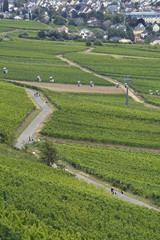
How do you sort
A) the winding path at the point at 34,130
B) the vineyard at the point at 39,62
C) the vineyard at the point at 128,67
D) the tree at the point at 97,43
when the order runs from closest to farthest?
the winding path at the point at 34,130
the vineyard at the point at 39,62
the vineyard at the point at 128,67
the tree at the point at 97,43

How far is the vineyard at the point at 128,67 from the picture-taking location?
12269cm

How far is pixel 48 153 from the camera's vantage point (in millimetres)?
54656

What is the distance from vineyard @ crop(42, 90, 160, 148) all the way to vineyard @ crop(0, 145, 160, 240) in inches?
794

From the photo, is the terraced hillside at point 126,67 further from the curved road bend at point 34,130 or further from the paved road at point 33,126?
the paved road at point 33,126

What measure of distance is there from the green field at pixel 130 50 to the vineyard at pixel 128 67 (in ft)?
28.2

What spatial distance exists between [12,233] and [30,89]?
73.3m

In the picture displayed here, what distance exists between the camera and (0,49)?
156750 millimetres

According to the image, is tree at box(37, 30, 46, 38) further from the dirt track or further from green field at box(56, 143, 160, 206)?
green field at box(56, 143, 160, 206)

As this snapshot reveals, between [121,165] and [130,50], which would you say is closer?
[121,165]

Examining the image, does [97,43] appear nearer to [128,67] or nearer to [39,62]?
[128,67]

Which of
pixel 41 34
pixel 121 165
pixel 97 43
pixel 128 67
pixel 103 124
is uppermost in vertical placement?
pixel 121 165

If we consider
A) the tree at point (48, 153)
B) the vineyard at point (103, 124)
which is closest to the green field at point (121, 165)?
the tree at point (48, 153)

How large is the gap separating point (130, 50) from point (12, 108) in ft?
344

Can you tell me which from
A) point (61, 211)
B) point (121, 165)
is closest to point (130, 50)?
point (121, 165)
